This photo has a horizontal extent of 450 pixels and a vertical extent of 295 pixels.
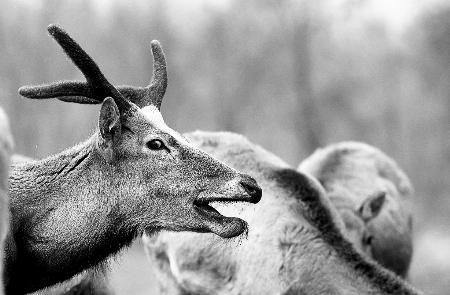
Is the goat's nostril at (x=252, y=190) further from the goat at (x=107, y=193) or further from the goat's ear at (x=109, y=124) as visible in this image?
the goat's ear at (x=109, y=124)

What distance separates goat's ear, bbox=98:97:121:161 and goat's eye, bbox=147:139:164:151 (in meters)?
0.19

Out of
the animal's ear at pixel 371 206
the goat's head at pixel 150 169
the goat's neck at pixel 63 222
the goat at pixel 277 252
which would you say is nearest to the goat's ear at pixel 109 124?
the goat's head at pixel 150 169

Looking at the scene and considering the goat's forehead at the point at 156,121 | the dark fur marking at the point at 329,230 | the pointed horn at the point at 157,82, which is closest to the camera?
the goat's forehead at the point at 156,121

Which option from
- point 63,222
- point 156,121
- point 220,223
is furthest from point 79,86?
point 220,223

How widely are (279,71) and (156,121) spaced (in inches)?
402

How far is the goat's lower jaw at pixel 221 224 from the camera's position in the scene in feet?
16.6

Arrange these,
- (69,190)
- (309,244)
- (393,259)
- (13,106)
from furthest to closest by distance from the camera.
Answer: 1. (13,106)
2. (393,259)
3. (309,244)
4. (69,190)

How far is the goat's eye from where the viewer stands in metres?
5.13

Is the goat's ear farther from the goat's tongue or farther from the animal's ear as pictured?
the animal's ear

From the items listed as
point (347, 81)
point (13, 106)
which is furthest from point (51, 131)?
point (347, 81)

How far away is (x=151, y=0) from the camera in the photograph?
1560cm

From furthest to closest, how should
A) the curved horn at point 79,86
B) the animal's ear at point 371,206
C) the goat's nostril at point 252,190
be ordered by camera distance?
the animal's ear at point 371,206, the curved horn at point 79,86, the goat's nostril at point 252,190

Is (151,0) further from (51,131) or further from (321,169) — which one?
(321,169)

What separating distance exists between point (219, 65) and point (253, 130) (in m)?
1.35
